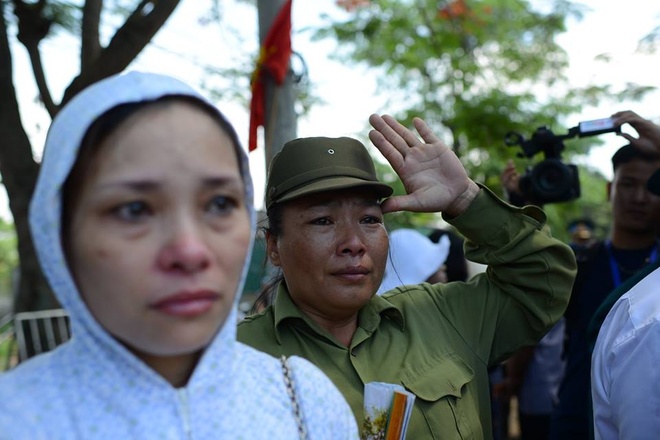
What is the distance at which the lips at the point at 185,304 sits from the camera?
1031 millimetres

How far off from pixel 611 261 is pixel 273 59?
231cm

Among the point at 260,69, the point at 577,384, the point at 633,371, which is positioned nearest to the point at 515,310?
the point at 633,371

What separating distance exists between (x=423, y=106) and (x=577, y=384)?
5.93 meters

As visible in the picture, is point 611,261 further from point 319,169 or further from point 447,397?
point 319,169

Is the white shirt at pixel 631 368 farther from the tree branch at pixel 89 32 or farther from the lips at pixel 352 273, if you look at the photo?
the tree branch at pixel 89 32

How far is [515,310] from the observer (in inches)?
89.4

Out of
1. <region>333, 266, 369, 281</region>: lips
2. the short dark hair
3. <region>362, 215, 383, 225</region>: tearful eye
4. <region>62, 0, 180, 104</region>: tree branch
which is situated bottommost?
→ <region>333, 266, 369, 281</region>: lips

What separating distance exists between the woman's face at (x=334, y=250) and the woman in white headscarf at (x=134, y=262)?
0.94m

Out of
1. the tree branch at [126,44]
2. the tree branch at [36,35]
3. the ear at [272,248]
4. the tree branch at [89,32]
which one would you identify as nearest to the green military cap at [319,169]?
the ear at [272,248]

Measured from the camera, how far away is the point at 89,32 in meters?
5.08

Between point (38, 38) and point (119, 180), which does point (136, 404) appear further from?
point (38, 38)

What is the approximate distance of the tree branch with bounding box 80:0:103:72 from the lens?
5.08 meters

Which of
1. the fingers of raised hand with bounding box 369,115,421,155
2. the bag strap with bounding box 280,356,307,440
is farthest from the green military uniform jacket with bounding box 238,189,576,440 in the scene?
the bag strap with bounding box 280,356,307,440

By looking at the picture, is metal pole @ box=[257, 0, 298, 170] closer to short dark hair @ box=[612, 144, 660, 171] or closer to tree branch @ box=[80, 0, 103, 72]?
tree branch @ box=[80, 0, 103, 72]
